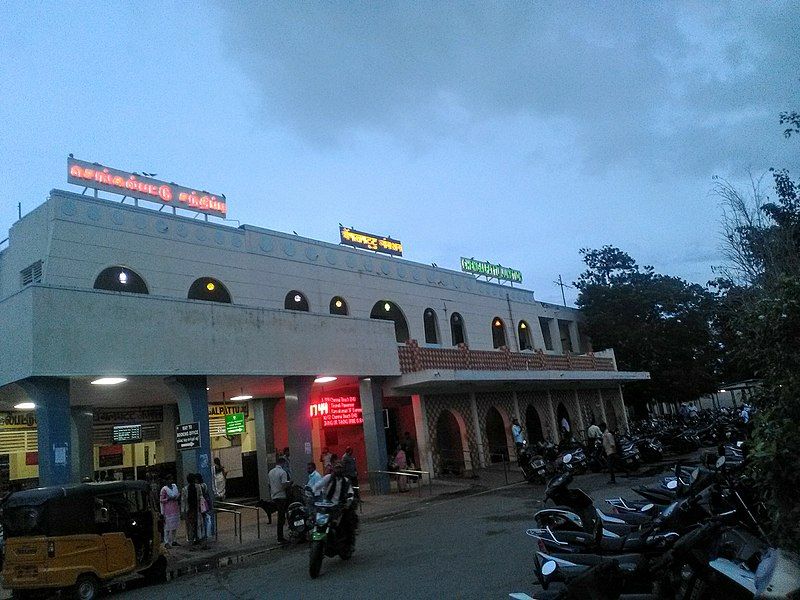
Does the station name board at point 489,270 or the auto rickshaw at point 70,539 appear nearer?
the auto rickshaw at point 70,539

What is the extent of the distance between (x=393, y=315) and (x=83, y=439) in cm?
1242

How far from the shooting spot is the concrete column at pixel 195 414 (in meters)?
13.7

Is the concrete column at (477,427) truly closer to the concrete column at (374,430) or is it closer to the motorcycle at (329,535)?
the concrete column at (374,430)

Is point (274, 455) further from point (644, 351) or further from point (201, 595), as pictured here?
point (644, 351)

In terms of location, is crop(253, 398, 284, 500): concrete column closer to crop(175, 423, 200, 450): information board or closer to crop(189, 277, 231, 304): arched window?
crop(189, 277, 231, 304): arched window

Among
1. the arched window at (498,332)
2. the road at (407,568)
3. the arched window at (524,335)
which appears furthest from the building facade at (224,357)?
the road at (407,568)

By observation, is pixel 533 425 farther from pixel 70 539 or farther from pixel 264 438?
pixel 70 539

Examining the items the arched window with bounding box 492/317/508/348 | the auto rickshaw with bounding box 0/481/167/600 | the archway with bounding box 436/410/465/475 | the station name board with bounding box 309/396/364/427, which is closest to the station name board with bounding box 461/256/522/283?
the arched window with bounding box 492/317/508/348

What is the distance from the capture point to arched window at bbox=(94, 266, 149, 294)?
16.2 m

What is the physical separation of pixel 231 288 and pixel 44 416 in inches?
314

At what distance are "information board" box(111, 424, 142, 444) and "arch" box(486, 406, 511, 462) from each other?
1356 centimetres

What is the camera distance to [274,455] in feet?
65.4

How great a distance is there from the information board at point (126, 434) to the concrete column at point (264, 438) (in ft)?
12.2

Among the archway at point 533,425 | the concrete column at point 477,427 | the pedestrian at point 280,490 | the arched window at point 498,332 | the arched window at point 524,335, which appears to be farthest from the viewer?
the arched window at point 524,335
